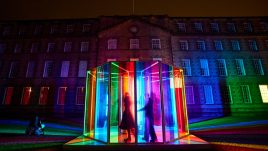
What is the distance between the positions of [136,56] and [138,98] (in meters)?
18.3

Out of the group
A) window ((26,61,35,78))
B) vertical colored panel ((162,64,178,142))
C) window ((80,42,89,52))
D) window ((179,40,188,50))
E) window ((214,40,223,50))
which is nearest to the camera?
vertical colored panel ((162,64,178,142))

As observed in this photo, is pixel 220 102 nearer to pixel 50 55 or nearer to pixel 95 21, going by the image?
pixel 95 21

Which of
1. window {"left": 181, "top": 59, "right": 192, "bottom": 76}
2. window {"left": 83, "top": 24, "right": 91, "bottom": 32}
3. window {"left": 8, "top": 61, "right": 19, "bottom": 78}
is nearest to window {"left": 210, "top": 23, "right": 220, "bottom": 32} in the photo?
window {"left": 181, "top": 59, "right": 192, "bottom": 76}

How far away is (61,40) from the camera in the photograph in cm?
2828

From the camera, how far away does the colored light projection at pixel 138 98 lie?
23.4 feet

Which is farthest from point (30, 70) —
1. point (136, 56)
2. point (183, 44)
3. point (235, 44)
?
point (235, 44)

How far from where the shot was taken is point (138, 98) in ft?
27.7

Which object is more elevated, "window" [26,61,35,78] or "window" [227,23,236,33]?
"window" [227,23,236,33]

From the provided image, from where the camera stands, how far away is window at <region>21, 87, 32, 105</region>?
2541 cm

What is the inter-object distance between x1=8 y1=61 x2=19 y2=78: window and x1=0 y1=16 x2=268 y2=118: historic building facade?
0.15 meters

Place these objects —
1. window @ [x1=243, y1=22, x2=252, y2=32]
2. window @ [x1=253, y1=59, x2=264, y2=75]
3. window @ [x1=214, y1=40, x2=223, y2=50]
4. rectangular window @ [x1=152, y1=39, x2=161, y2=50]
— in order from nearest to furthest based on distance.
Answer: window @ [x1=253, y1=59, x2=264, y2=75], rectangular window @ [x1=152, y1=39, x2=161, y2=50], window @ [x1=214, y1=40, x2=223, y2=50], window @ [x1=243, y1=22, x2=252, y2=32]

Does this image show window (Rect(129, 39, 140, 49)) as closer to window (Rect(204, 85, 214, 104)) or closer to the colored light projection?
window (Rect(204, 85, 214, 104))

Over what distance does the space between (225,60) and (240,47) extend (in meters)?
3.50

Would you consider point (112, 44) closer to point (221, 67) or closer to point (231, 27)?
point (221, 67)
